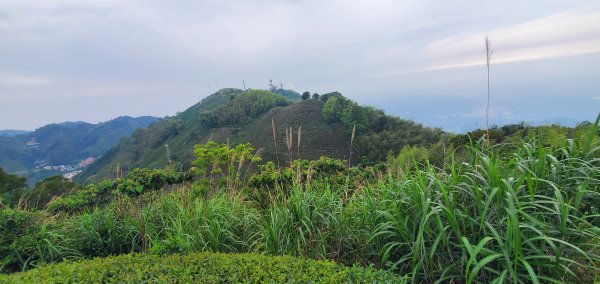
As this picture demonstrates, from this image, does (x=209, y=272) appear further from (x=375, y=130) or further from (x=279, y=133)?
(x=279, y=133)

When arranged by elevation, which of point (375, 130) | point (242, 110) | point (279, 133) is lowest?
point (375, 130)

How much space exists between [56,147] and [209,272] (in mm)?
139150

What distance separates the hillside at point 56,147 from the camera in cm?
9481

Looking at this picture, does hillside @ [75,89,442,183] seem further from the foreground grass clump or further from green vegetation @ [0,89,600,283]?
the foreground grass clump

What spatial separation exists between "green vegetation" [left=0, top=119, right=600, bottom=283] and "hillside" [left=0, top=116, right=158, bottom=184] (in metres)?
95.8

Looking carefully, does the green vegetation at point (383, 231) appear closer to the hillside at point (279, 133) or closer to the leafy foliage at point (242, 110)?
the hillside at point (279, 133)

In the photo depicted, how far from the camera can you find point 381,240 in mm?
2861

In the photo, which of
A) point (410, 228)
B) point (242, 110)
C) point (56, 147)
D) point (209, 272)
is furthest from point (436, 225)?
point (56, 147)

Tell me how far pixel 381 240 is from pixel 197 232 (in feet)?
5.72

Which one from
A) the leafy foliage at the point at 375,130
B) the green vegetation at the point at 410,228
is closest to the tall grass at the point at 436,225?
the green vegetation at the point at 410,228

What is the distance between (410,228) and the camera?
2699 millimetres

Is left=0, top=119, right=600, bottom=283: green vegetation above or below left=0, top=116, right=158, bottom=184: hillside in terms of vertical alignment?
above

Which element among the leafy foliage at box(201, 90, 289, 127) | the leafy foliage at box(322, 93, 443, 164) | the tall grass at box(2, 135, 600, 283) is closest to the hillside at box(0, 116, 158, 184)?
the leafy foliage at box(201, 90, 289, 127)

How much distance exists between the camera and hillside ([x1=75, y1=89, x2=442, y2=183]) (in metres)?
40.0
